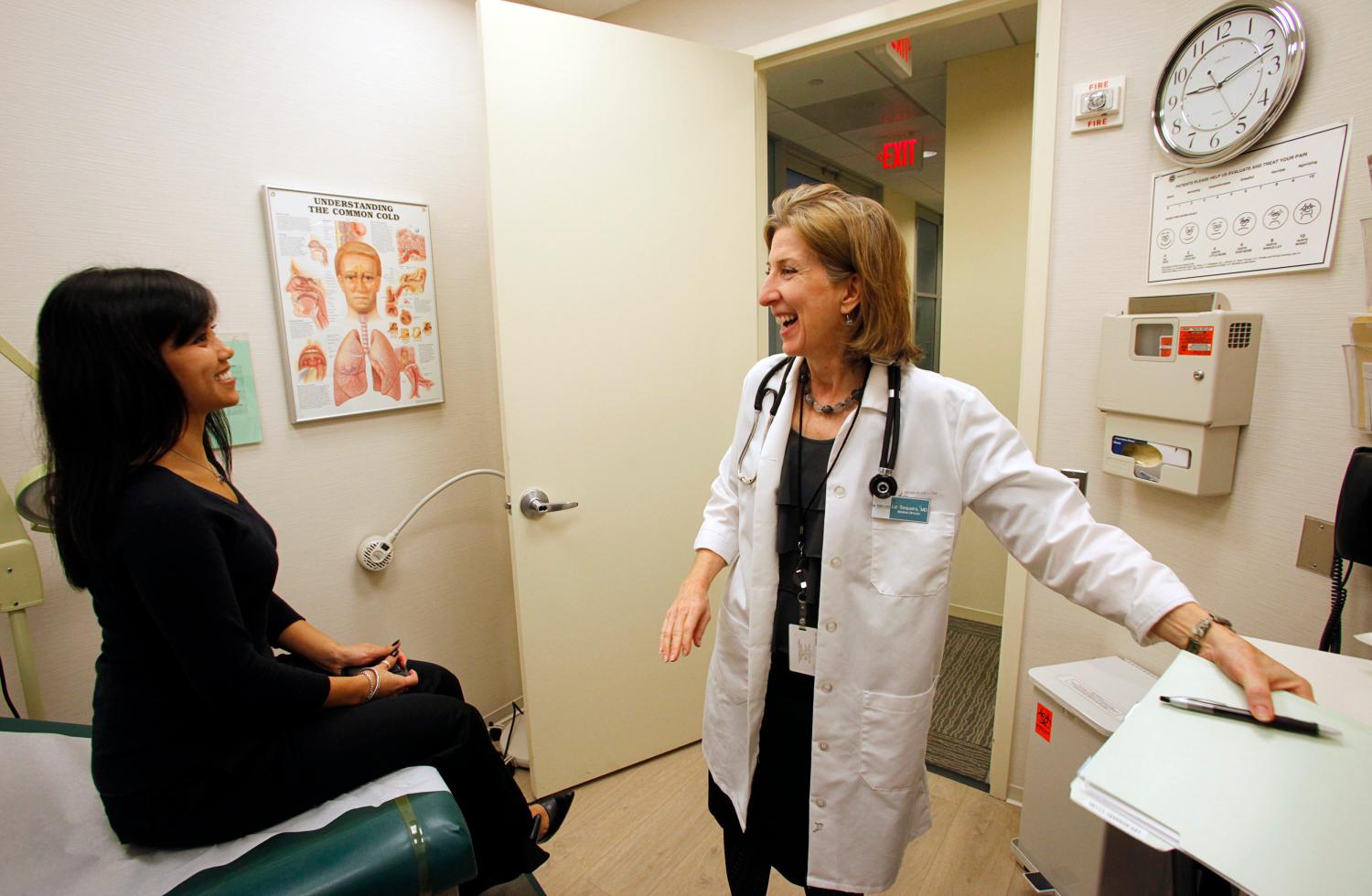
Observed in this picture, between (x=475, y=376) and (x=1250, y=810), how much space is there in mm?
2075

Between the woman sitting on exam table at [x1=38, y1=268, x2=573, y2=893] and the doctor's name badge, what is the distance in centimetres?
101

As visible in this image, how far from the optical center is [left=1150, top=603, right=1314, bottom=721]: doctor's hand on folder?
77 cm

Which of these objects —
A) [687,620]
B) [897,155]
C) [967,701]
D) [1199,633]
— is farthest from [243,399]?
[897,155]

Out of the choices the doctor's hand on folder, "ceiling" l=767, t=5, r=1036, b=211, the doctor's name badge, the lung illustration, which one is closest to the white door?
the lung illustration

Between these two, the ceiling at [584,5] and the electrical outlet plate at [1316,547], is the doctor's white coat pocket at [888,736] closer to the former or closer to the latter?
the electrical outlet plate at [1316,547]

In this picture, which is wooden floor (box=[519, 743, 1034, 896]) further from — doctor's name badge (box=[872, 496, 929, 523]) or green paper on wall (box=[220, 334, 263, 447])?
green paper on wall (box=[220, 334, 263, 447])

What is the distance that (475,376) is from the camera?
2182 millimetres

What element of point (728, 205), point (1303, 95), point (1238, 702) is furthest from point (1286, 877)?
point (728, 205)

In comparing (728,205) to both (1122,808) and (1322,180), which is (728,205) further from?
(1122,808)

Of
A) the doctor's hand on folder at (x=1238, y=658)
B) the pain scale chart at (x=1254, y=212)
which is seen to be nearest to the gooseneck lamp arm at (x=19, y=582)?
the doctor's hand on folder at (x=1238, y=658)

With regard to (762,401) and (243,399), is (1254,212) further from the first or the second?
(243,399)

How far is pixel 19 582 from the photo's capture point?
4.13ft

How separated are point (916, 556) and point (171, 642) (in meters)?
1.21

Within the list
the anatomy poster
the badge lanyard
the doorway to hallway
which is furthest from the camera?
the doorway to hallway
